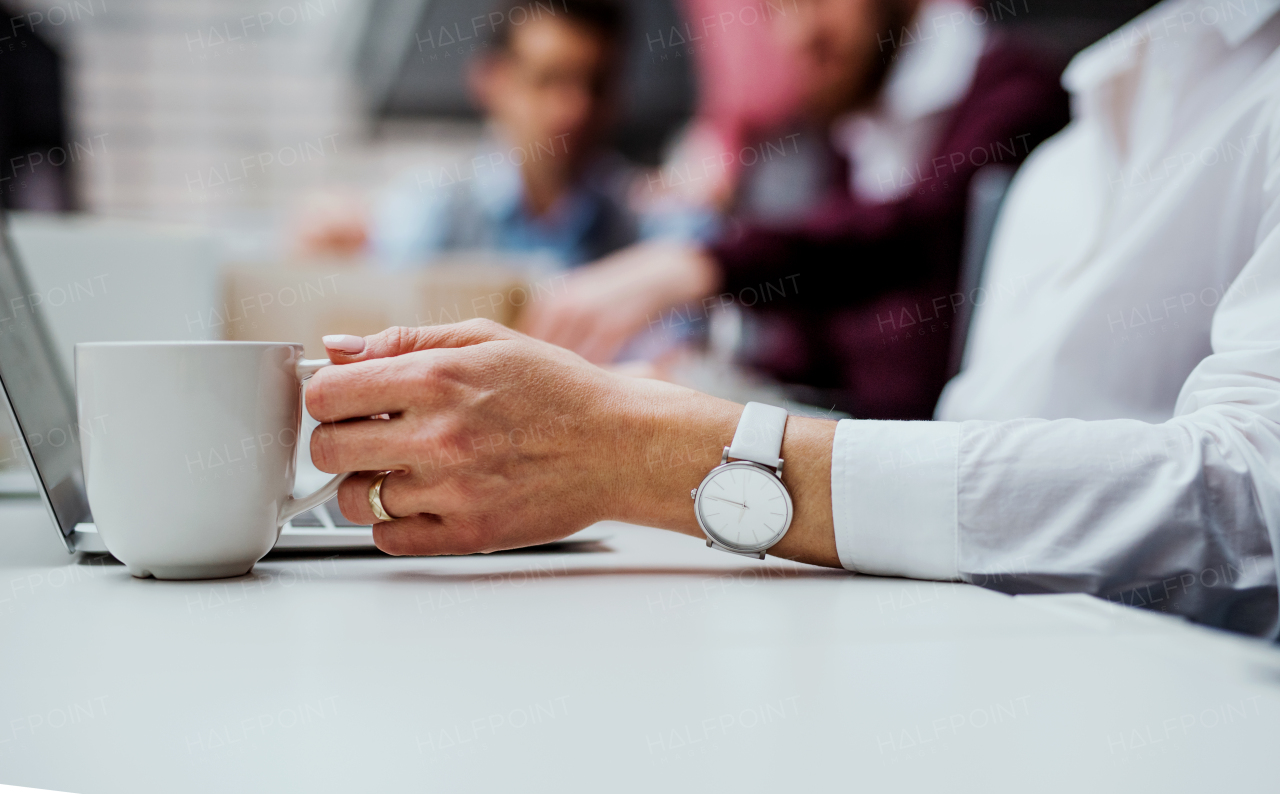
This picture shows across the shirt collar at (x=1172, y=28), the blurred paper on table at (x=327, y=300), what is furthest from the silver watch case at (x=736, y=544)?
the blurred paper on table at (x=327, y=300)

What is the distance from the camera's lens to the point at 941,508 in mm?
458

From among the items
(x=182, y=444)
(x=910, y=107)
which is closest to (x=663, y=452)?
(x=182, y=444)

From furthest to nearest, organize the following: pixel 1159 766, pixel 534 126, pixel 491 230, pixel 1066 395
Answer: pixel 491 230, pixel 534 126, pixel 1066 395, pixel 1159 766

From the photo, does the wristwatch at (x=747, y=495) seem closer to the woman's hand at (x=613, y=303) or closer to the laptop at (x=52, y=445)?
the laptop at (x=52, y=445)

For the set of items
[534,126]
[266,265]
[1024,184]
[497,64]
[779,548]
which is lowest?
[779,548]

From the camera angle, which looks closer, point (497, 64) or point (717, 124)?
point (497, 64)

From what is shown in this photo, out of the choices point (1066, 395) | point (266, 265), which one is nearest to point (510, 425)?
point (1066, 395)

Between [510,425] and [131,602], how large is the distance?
0.61 ft

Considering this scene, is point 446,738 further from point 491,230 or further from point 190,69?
point 190,69

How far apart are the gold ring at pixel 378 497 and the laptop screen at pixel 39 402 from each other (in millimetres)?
127

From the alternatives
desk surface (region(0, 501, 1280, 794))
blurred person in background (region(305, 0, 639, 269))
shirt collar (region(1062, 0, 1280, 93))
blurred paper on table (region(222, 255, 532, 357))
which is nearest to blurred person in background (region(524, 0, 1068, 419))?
blurred paper on table (region(222, 255, 532, 357))

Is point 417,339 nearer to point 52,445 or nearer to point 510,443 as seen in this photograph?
point 510,443

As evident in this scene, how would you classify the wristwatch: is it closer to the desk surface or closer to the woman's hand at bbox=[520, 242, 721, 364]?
the desk surface

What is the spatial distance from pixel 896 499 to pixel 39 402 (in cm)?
49
